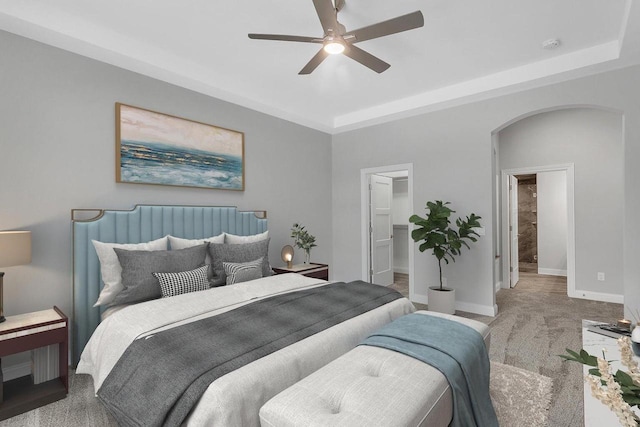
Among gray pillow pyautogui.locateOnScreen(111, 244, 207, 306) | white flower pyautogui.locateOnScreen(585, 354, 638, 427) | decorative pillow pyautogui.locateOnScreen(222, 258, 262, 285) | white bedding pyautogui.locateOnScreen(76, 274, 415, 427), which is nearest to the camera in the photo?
white flower pyautogui.locateOnScreen(585, 354, 638, 427)

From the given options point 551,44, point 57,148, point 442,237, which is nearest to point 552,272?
point 442,237

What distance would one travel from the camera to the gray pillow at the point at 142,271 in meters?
2.52

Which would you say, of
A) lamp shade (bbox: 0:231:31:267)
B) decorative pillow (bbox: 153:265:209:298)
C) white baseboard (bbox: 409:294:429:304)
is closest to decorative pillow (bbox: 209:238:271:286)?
decorative pillow (bbox: 153:265:209:298)

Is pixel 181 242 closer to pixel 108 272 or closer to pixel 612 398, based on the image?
pixel 108 272

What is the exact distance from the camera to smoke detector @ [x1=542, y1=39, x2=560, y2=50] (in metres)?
3.10

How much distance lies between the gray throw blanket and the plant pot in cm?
210

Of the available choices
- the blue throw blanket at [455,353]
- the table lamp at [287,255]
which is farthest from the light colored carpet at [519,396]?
the table lamp at [287,255]

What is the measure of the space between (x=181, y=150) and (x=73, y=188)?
1.05 metres

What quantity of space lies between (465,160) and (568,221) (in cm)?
224

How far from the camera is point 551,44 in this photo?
10.4 feet

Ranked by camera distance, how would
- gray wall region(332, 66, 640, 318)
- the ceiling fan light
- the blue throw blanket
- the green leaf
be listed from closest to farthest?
the green leaf
the blue throw blanket
the ceiling fan light
gray wall region(332, 66, 640, 318)

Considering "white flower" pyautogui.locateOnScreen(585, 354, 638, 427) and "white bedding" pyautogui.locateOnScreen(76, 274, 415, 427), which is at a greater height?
"white flower" pyautogui.locateOnScreen(585, 354, 638, 427)

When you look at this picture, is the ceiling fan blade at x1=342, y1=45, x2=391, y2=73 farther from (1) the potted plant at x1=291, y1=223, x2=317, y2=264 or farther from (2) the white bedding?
(1) the potted plant at x1=291, y1=223, x2=317, y2=264

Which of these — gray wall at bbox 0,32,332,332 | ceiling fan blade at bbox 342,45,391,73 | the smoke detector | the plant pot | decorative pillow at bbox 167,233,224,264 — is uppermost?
the smoke detector
